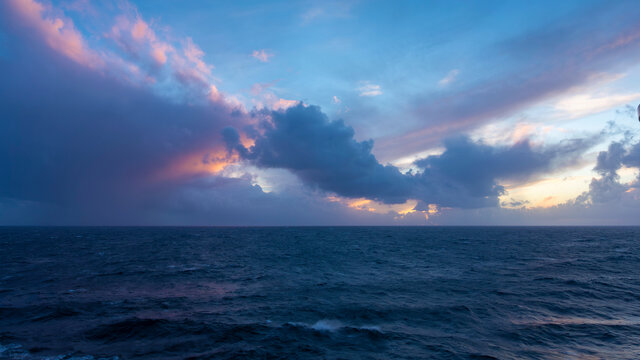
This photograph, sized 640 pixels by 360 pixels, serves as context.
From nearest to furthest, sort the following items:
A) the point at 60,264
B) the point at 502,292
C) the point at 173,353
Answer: the point at 173,353 < the point at 502,292 < the point at 60,264

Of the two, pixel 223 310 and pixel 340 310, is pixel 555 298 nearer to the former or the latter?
pixel 340 310

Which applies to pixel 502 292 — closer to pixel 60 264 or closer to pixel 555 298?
pixel 555 298

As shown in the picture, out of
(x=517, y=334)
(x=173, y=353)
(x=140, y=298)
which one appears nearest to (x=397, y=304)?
(x=517, y=334)

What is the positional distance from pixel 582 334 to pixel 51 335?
37.8m

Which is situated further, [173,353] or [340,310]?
[340,310]

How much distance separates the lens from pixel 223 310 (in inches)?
1083

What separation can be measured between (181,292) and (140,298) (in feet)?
13.4

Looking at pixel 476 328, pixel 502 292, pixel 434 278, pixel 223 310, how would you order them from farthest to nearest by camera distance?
pixel 434 278, pixel 502 292, pixel 223 310, pixel 476 328

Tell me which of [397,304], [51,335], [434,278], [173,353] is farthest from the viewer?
[434,278]

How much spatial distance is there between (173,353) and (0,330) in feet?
47.3

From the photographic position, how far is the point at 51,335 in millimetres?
21188

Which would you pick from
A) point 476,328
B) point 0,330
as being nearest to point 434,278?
point 476,328

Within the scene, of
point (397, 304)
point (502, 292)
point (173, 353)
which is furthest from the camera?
point (502, 292)

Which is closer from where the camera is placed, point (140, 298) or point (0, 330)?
point (0, 330)
